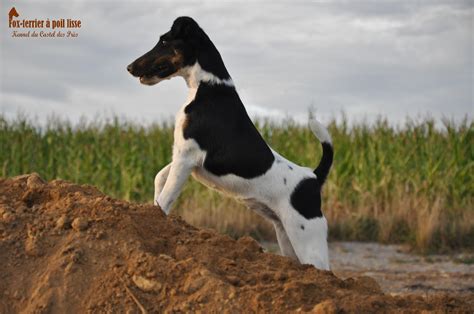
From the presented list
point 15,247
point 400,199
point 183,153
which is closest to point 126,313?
point 15,247

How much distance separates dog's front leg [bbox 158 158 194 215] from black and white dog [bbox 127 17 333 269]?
85mm

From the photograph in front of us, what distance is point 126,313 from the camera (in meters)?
4.31

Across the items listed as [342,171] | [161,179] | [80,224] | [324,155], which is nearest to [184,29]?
[161,179]

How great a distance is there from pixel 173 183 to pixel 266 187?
2.45 feet

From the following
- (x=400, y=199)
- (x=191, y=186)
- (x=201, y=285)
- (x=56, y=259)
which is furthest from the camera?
(x=191, y=186)

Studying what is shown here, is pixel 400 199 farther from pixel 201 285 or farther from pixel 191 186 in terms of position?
pixel 201 285

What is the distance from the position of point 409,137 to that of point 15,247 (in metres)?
12.7

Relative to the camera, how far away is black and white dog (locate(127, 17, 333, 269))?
5.66 meters

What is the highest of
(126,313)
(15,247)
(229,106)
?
(229,106)

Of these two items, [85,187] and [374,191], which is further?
[374,191]

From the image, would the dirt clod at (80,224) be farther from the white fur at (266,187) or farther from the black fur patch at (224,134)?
the black fur patch at (224,134)

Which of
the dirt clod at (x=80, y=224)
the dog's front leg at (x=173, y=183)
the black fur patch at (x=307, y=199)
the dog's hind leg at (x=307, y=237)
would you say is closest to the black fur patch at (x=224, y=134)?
the dog's front leg at (x=173, y=183)

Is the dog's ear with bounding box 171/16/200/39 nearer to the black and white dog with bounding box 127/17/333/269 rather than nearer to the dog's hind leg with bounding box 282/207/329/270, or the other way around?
Result: the black and white dog with bounding box 127/17/333/269

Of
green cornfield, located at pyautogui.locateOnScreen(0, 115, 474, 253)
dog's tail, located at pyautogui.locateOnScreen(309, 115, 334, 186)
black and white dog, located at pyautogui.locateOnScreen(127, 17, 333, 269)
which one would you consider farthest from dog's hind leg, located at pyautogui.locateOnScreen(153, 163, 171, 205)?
green cornfield, located at pyautogui.locateOnScreen(0, 115, 474, 253)
